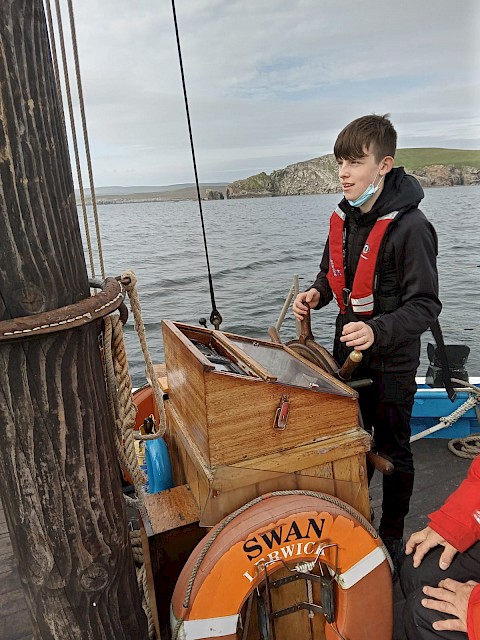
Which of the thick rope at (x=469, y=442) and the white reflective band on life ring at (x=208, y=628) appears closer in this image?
the white reflective band on life ring at (x=208, y=628)

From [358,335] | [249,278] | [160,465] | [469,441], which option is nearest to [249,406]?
[358,335]

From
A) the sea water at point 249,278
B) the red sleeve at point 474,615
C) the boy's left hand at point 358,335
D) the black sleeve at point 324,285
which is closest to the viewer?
the red sleeve at point 474,615

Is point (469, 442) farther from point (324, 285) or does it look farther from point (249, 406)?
point (249, 406)

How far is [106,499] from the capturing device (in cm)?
114

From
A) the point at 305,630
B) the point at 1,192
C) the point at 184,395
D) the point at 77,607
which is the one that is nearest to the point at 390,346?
the point at 184,395

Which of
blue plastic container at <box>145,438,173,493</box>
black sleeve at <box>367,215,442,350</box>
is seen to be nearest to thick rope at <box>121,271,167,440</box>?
blue plastic container at <box>145,438,173,493</box>

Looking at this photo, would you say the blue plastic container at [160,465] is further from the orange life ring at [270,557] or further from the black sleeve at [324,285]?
the black sleeve at [324,285]

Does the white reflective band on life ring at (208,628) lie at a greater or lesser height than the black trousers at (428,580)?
greater

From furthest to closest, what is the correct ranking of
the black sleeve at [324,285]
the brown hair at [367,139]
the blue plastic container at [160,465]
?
the black sleeve at [324,285]
the blue plastic container at [160,465]
the brown hair at [367,139]

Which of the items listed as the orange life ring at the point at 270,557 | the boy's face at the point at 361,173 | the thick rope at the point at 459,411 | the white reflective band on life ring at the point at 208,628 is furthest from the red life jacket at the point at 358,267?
the thick rope at the point at 459,411

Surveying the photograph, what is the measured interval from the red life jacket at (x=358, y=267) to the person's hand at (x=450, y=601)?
36.4 inches

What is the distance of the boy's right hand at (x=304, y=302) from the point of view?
2.04 meters

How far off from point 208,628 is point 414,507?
157cm

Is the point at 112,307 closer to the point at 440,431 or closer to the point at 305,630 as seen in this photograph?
the point at 305,630
